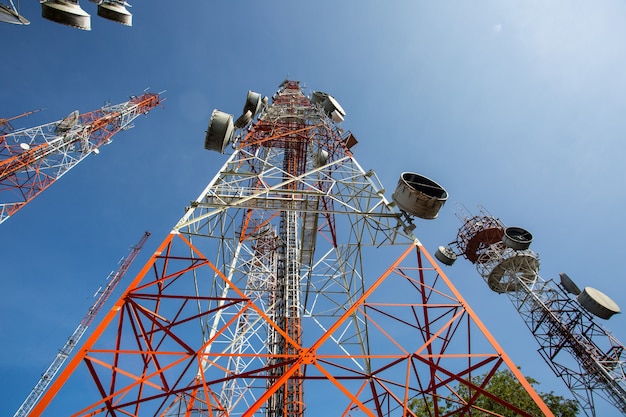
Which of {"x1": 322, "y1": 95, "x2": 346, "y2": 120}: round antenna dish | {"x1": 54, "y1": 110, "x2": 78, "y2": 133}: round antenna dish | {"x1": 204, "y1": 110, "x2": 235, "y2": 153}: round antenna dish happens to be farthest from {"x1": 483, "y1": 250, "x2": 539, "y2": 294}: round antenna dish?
{"x1": 54, "y1": 110, "x2": 78, "y2": 133}: round antenna dish

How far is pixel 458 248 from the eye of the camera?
2780cm

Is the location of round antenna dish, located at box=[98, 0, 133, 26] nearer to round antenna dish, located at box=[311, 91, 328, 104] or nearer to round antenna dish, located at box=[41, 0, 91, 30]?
round antenna dish, located at box=[41, 0, 91, 30]

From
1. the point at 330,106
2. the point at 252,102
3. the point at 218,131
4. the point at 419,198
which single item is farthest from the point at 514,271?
the point at 218,131

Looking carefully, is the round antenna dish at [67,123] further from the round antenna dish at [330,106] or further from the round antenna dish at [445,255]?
the round antenna dish at [445,255]

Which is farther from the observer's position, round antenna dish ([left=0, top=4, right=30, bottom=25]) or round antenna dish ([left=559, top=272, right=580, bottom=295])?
round antenna dish ([left=559, top=272, right=580, bottom=295])

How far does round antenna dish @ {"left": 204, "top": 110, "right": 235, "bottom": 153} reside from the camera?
34.8 feet

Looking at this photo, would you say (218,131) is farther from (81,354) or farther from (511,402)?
(511,402)

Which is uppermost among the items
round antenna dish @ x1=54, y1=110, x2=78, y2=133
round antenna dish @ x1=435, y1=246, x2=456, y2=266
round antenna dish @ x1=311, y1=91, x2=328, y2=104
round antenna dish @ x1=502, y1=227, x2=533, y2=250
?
round antenna dish @ x1=54, y1=110, x2=78, y2=133

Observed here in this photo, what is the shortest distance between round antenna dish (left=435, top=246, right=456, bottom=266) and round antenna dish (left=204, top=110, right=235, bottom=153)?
73.3 feet

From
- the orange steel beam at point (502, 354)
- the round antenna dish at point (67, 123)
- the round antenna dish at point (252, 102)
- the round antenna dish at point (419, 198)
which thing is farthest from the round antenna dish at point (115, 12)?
the orange steel beam at point (502, 354)

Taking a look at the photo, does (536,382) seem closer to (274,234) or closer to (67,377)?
(274,234)

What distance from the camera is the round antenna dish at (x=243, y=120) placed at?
45.3 feet

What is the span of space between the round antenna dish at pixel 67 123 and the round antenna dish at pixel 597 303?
33108 millimetres

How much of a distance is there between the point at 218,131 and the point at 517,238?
20442mm
